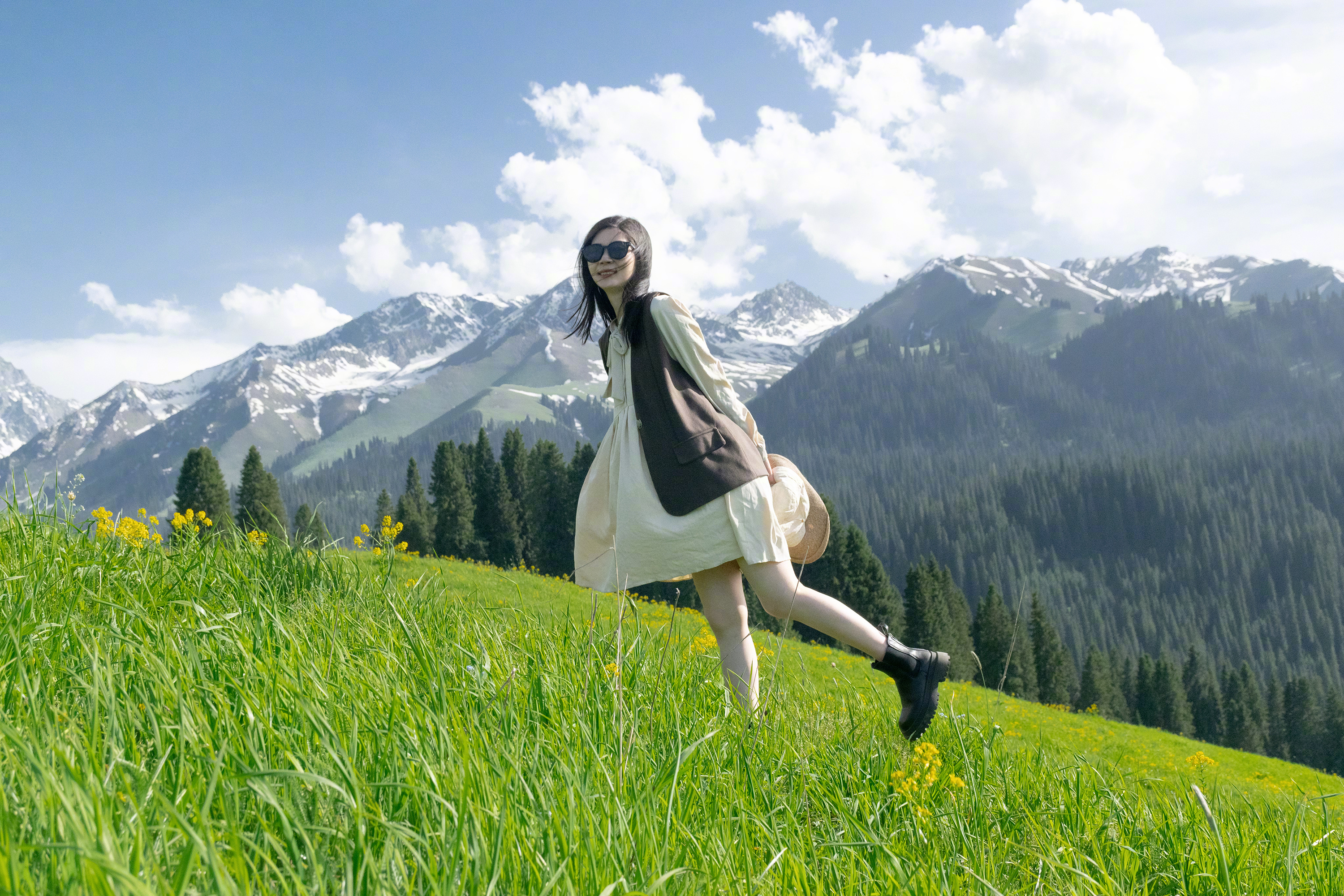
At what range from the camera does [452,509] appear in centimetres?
5403

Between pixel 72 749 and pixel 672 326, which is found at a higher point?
pixel 672 326

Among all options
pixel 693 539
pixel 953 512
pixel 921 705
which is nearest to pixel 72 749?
pixel 693 539

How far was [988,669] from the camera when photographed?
59312mm

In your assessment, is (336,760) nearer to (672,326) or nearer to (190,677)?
(190,677)

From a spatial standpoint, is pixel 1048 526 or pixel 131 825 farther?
pixel 1048 526

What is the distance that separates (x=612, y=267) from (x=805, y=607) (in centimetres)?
179

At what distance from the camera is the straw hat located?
3791 mm

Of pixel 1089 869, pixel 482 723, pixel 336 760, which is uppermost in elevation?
pixel 336 760

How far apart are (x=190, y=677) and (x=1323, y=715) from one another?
96.9m

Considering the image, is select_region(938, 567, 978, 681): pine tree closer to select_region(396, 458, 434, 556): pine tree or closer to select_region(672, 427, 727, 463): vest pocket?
select_region(396, 458, 434, 556): pine tree

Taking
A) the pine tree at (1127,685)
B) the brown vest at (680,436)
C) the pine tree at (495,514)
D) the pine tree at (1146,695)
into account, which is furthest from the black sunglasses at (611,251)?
the pine tree at (1127,685)

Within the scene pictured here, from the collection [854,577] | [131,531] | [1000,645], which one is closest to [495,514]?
[854,577]

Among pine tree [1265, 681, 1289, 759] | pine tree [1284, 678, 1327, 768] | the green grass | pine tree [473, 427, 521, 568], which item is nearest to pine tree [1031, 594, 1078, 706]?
pine tree [1265, 681, 1289, 759]

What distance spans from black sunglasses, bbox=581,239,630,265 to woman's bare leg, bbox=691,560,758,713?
150cm
